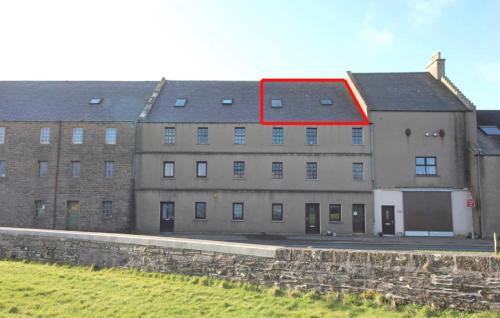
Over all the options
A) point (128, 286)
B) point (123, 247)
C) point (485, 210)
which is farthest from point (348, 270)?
point (485, 210)

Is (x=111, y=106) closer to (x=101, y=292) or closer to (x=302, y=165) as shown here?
(x=302, y=165)

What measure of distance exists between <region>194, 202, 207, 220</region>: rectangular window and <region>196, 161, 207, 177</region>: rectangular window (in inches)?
86.6

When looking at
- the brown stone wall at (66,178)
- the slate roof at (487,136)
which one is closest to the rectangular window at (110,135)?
the brown stone wall at (66,178)

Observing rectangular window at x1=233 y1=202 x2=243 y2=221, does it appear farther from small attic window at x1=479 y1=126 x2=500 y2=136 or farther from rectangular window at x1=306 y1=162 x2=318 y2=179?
small attic window at x1=479 y1=126 x2=500 y2=136

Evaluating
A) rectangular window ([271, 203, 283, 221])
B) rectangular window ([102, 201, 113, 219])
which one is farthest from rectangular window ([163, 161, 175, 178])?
rectangular window ([271, 203, 283, 221])

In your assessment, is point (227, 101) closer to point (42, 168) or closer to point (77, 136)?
point (77, 136)

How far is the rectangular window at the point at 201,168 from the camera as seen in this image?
29672mm

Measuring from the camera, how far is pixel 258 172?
29.5m

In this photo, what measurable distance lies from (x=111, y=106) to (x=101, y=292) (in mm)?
24749

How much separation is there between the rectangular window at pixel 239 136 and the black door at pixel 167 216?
22.6 feet

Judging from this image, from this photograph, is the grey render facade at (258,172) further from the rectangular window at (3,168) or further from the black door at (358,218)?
the rectangular window at (3,168)

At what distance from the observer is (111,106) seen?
32281 mm

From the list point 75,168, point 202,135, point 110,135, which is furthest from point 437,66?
point 75,168

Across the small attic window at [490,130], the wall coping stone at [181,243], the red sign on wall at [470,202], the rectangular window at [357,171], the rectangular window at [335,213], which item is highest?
the small attic window at [490,130]
